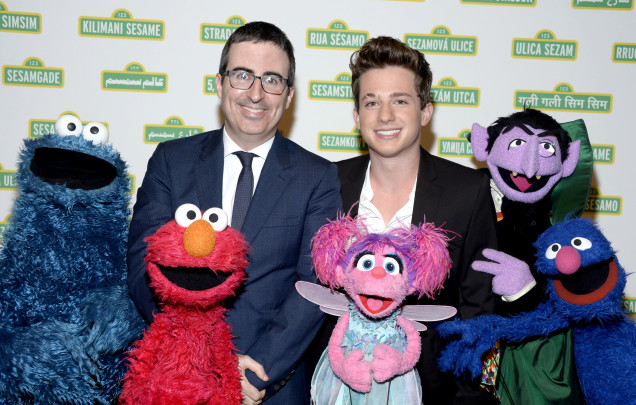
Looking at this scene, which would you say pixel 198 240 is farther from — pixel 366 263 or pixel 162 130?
pixel 162 130

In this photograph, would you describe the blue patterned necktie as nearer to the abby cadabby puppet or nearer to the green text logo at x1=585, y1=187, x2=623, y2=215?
the abby cadabby puppet

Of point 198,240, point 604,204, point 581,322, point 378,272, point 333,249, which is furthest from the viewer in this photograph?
point 604,204

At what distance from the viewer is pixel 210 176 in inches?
67.1

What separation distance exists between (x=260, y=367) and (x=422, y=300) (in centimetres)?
61

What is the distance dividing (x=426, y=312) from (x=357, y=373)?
0.31 metres

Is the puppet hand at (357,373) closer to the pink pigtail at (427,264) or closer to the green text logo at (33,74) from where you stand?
the pink pigtail at (427,264)

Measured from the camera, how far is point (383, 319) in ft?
4.99

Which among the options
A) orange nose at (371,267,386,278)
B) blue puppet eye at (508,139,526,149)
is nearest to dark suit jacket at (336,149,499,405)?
blue puppet eye at (508,139,526,149)

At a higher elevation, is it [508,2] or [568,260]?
[508,2]

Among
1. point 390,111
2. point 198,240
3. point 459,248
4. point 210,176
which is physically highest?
point 390,111

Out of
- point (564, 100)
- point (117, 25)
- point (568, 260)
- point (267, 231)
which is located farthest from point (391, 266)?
point (117, 25)

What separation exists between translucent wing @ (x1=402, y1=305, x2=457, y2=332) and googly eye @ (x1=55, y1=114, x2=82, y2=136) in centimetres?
109

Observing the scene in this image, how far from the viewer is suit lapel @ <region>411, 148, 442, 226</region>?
1.81 metres

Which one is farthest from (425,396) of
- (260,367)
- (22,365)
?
(22,365)
